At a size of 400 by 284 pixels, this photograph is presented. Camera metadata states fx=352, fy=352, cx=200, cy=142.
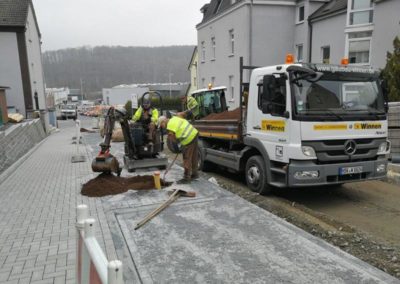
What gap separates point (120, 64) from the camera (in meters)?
66.3

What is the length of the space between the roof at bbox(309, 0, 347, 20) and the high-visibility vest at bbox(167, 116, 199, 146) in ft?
49.4

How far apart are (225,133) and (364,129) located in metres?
3.12

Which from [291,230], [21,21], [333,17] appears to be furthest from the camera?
[21,21]

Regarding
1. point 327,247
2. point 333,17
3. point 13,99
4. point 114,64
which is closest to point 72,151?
point 327,247

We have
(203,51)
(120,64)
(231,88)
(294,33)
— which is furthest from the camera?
(120,64)

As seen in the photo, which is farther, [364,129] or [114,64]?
[114,64]

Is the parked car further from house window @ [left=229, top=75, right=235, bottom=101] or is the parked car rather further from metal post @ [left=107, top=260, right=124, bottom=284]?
metal post @ [left=107, top=260, right=124, bottom=284]

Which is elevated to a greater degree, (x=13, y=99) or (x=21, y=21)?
(x=21, y=21)

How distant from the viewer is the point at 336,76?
251 inches

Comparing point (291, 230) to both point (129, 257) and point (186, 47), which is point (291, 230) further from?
point (186, 47)

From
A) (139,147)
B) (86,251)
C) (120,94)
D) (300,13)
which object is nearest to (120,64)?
(120,94)

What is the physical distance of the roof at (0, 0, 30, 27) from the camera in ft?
75.2

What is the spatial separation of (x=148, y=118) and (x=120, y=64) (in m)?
60.3

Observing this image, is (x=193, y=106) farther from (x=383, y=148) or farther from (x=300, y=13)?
(x=300, y=13)
